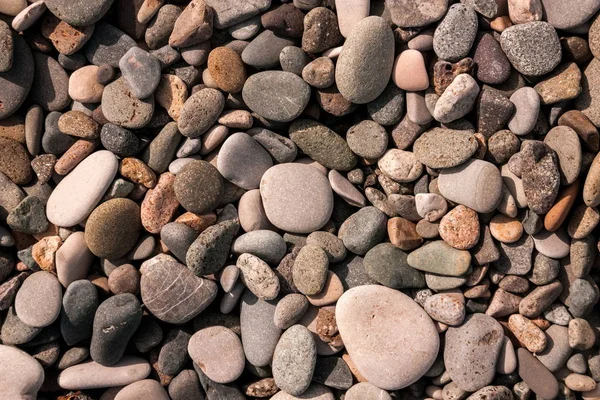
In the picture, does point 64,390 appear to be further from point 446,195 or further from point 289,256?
point 446,195

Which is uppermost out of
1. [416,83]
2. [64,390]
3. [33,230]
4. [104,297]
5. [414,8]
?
[414,8]

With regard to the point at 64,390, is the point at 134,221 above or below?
above

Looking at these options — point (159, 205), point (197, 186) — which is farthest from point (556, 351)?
point (159, 205)

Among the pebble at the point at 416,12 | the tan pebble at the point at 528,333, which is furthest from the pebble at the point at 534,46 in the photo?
the tan pebble at the point at 528,333

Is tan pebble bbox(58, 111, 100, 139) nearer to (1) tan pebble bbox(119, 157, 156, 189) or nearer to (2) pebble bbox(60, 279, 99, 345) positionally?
(1) tan pebble bbox(119, 157, 156, 189)

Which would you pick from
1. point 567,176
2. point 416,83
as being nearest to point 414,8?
point 416,83

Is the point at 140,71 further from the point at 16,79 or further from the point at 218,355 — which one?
the point at 218,355

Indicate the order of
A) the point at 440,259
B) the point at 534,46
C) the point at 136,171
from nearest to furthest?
the point at 534,46 → the point at 440,259 → the point at 136,171
